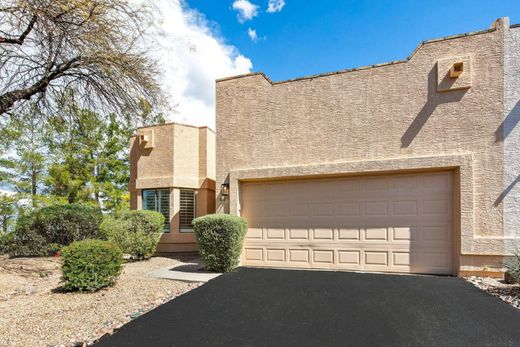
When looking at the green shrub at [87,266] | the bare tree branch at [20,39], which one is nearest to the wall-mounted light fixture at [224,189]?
the green shrub at [87,266]

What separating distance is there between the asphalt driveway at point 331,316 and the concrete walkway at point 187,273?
28.8 inches

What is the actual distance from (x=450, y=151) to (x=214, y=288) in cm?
633

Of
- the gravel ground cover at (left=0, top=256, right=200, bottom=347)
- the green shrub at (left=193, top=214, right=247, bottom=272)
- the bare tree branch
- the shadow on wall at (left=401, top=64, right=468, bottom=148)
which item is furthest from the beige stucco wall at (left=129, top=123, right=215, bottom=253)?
the shadow on wall at (left=401, top=64, right=468, bottom=148)

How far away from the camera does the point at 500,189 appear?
21.0 feet

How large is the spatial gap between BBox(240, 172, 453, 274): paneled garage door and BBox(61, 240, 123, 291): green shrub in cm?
371

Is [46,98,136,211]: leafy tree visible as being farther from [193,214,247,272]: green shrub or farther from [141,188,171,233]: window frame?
[193,214,247,272]: green shrub

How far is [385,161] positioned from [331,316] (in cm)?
428

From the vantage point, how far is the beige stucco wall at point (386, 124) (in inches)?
256

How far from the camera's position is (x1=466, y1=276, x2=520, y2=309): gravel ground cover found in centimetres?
505

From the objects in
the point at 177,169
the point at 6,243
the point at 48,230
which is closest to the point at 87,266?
the point at 177,169

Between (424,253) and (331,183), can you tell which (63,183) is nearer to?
(331,183)

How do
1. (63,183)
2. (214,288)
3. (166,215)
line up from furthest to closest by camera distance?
(63,183), (166,215), (214,288)

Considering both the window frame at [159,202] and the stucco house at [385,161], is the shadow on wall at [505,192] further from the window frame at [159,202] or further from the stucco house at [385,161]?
the window frame at [159,202]

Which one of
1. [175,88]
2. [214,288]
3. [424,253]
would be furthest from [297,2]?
[214,288]
